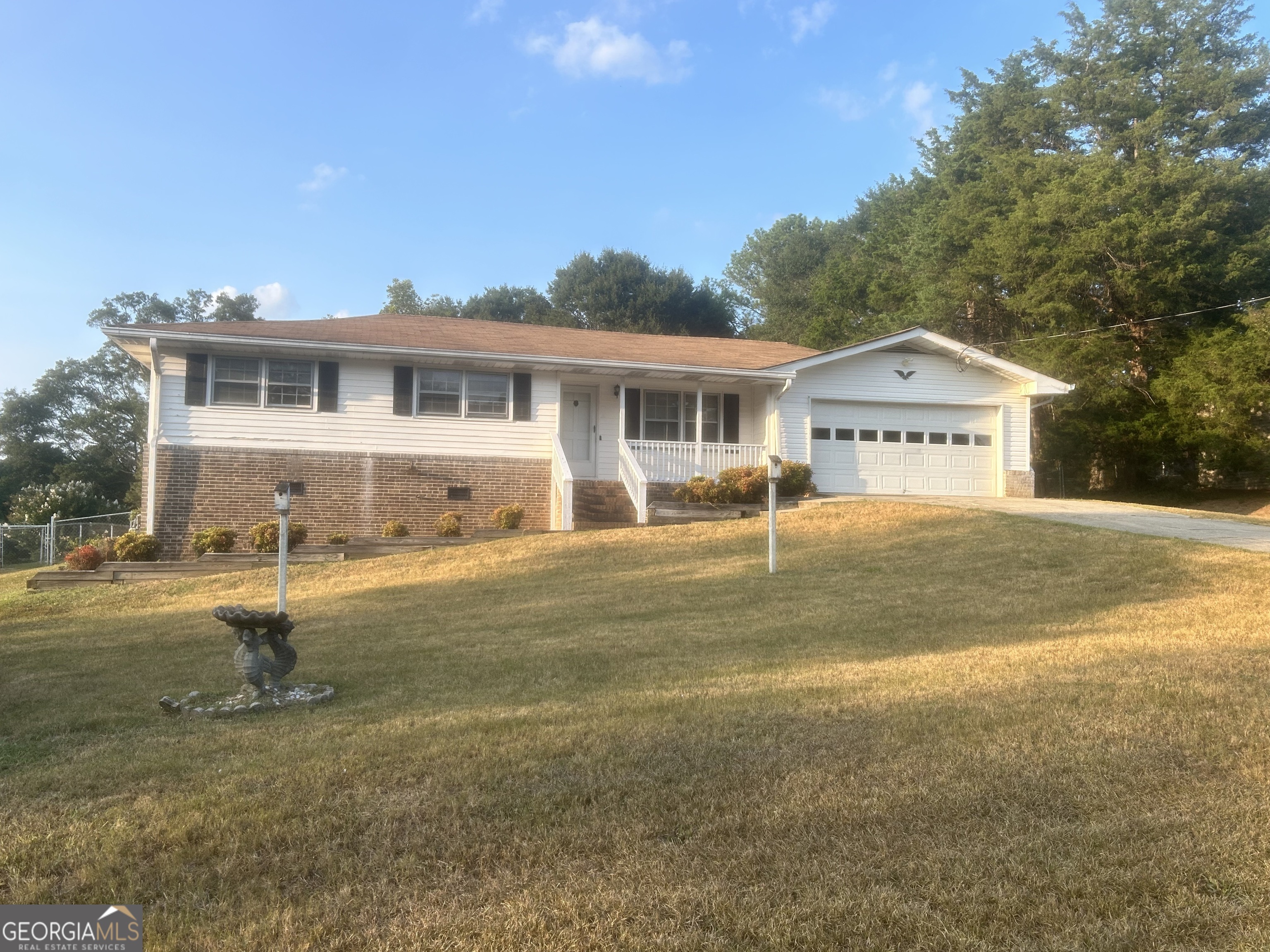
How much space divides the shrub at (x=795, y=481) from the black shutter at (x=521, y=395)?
486 centimetres

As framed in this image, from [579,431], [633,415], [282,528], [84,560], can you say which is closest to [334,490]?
[84,560]

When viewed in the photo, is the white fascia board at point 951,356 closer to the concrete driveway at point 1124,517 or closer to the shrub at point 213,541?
the concrete driveway at point 1124,517

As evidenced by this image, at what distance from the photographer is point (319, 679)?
6660mm

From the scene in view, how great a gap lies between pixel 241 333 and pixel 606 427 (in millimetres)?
6776

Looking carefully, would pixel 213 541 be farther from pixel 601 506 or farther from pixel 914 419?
pixel 914 419

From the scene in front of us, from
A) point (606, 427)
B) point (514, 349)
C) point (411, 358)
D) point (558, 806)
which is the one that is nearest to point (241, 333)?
point (411, 358)

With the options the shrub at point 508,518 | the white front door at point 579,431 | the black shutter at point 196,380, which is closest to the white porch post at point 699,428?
the white front door at point 579,431

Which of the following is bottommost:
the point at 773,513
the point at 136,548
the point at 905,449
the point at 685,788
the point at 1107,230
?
the point at 685,788

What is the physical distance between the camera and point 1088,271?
24203 mm

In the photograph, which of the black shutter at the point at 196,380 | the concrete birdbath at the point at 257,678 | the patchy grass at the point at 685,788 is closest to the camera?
the patchy grass at the point at 685,788

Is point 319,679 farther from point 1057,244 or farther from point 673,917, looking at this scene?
point 1057,244

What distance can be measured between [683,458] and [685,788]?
13403mm

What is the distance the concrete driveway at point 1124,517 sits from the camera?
12.1m

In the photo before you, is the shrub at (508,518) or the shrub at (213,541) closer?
the shrub at (213,541)
